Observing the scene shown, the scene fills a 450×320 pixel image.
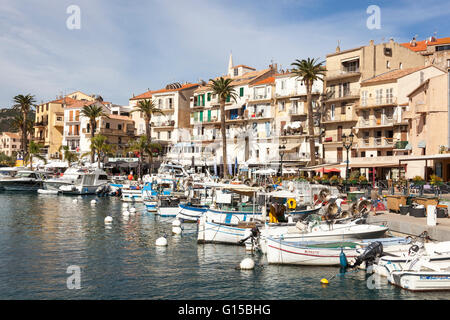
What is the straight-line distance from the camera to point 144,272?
17219mm

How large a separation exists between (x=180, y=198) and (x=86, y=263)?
58.3 ft

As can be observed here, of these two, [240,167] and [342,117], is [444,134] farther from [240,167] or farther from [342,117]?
[240,167]

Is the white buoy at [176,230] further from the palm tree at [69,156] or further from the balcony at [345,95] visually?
the palm tree at [69,156]

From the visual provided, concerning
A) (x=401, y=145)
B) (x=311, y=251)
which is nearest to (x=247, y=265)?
(x=311, y=251)

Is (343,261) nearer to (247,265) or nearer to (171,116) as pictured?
(247,265)

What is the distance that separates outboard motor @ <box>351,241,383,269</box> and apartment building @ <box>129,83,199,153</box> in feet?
192

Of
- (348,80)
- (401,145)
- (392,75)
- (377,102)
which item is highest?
(348,80)

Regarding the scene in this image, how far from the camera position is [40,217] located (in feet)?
108

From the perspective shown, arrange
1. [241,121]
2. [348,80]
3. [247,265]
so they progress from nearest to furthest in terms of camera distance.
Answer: [247,265] → [348,80] → [241,121]

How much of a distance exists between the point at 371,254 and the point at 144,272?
9.55 metres

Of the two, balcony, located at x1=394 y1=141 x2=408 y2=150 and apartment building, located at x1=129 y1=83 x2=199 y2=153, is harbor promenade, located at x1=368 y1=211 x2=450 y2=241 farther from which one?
apartment building, located at x1=129 y1=83 x2=199 y2=153

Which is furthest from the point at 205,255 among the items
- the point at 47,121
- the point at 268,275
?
the point at 47,121

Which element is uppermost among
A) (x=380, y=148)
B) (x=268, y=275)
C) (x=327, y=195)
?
(x=380, y=148)

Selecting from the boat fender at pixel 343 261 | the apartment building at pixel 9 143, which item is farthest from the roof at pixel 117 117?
the boat fender at pixel 343 261
